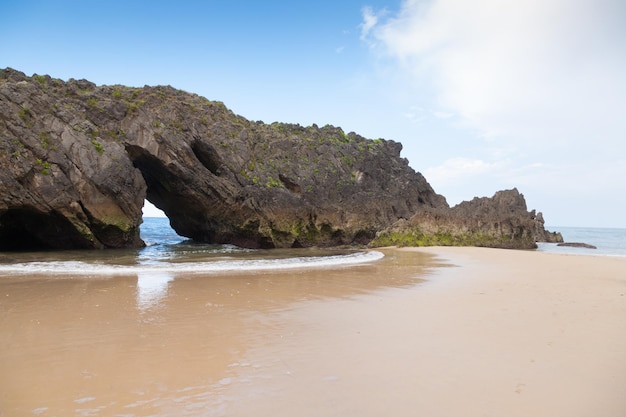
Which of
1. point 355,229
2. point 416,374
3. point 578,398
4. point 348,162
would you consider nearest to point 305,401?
point 416,374

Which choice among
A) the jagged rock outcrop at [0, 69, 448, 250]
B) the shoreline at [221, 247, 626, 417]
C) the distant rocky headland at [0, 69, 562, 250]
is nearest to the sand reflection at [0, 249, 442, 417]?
the shoreline at [221, 247, 626, 417]

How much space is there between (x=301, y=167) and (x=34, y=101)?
51.8ft

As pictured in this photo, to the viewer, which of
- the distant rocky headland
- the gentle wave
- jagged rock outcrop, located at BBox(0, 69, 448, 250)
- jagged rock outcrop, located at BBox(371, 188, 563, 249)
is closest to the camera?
the gentle wave

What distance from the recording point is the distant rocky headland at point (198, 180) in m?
19.9

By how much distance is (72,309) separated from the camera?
7230mm

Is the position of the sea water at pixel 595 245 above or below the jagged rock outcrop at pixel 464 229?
below

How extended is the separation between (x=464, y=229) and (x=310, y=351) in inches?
1004

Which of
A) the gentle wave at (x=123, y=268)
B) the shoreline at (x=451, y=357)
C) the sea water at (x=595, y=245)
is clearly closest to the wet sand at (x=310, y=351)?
the shoreline at (x=451, y=357)

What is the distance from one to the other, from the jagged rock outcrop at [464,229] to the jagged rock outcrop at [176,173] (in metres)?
2.28

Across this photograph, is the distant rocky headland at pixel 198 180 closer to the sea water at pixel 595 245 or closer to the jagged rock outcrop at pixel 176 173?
the jagged rock outcrop at pixel 176 173

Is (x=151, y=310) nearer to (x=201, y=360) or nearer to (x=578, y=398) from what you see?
(x=201, y=360)

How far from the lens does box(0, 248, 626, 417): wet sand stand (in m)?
3.67

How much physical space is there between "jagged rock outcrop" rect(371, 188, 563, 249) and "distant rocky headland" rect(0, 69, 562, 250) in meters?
0.08

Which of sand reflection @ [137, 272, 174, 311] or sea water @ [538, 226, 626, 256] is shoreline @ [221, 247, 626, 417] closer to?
sand reflection @ [137, 272, 174, 311]
